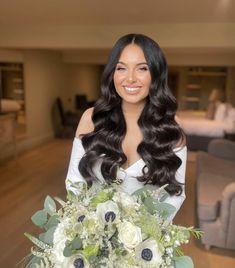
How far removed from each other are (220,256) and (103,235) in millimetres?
2207

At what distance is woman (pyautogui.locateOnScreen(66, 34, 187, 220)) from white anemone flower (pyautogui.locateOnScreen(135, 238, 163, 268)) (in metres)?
0.36

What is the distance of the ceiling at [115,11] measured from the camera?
3.08 metres

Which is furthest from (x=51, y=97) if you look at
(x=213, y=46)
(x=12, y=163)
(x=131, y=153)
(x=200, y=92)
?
(x=131, y=153)

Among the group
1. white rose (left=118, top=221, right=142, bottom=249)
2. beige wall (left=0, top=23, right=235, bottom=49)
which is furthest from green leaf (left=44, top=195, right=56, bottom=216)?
beige wall (left=0, top=23, right=235, bottom=49)

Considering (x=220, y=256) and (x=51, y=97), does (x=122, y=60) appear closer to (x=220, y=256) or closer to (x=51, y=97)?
(x=220, y=256)

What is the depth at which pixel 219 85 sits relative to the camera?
10.2 metres

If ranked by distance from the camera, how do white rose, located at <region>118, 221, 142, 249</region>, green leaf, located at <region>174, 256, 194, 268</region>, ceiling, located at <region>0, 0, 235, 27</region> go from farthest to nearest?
ceiling, located at <region>0, 0, 235, 27</region> → green leaf, located at <region>174, 256, 194, 268</region> → white rose, located at <region>118, 221, 142, 249</region>

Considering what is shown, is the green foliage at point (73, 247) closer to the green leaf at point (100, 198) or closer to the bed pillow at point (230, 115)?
the green leaf at point (100, 198)

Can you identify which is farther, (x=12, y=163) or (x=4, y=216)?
(x=12, y=163)

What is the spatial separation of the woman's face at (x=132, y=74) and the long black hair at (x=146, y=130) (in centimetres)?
2

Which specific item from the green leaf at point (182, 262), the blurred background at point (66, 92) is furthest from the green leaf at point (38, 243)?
the blurred background at point (66, 92)

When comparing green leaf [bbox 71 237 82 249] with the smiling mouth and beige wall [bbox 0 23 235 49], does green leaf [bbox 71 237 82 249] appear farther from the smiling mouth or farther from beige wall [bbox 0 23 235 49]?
beige wall [bbox 0 23 235 49]

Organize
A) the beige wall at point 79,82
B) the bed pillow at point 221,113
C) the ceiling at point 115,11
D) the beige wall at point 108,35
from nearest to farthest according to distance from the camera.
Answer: the ceiling at point 115,11 → the beige wall at point 108,35 → the bed pillow at point 221,113 → the beige wall at point 79,82

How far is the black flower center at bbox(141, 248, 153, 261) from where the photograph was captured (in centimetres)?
75
